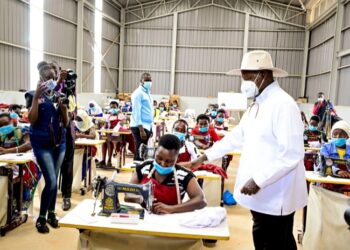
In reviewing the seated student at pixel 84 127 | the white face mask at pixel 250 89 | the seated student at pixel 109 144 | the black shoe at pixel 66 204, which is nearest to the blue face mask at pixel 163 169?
the white face mask at pixel 250 89

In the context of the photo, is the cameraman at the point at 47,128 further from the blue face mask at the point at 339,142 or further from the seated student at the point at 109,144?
the seated student at the point at 109,144

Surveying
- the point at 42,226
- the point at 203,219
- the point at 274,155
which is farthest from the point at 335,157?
the point at 42,226

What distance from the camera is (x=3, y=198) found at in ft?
12.0

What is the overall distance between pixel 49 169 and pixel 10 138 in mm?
859

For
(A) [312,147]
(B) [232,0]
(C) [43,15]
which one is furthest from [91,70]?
(A) [312,147]

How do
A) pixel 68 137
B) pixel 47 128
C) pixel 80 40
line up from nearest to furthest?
1. pixel 47 128
2. pixel 68 137
3. pixel 80 40

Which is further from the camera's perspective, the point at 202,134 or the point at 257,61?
the point at 202,134

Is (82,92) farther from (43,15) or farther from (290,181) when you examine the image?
(290,181)

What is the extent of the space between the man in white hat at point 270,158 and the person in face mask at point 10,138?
8.98ft

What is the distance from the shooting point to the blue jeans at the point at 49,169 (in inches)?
137

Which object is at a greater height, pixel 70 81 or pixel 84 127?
pixel 70 81

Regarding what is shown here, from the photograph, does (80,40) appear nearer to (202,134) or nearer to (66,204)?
(202,134)

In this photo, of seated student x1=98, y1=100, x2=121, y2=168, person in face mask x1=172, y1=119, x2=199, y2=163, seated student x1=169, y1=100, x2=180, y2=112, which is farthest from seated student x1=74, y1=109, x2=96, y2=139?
seated student x1=169, y1=100, x2=180, y2=112

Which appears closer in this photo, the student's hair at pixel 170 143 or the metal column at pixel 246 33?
the student's hair at pixel 170 143
